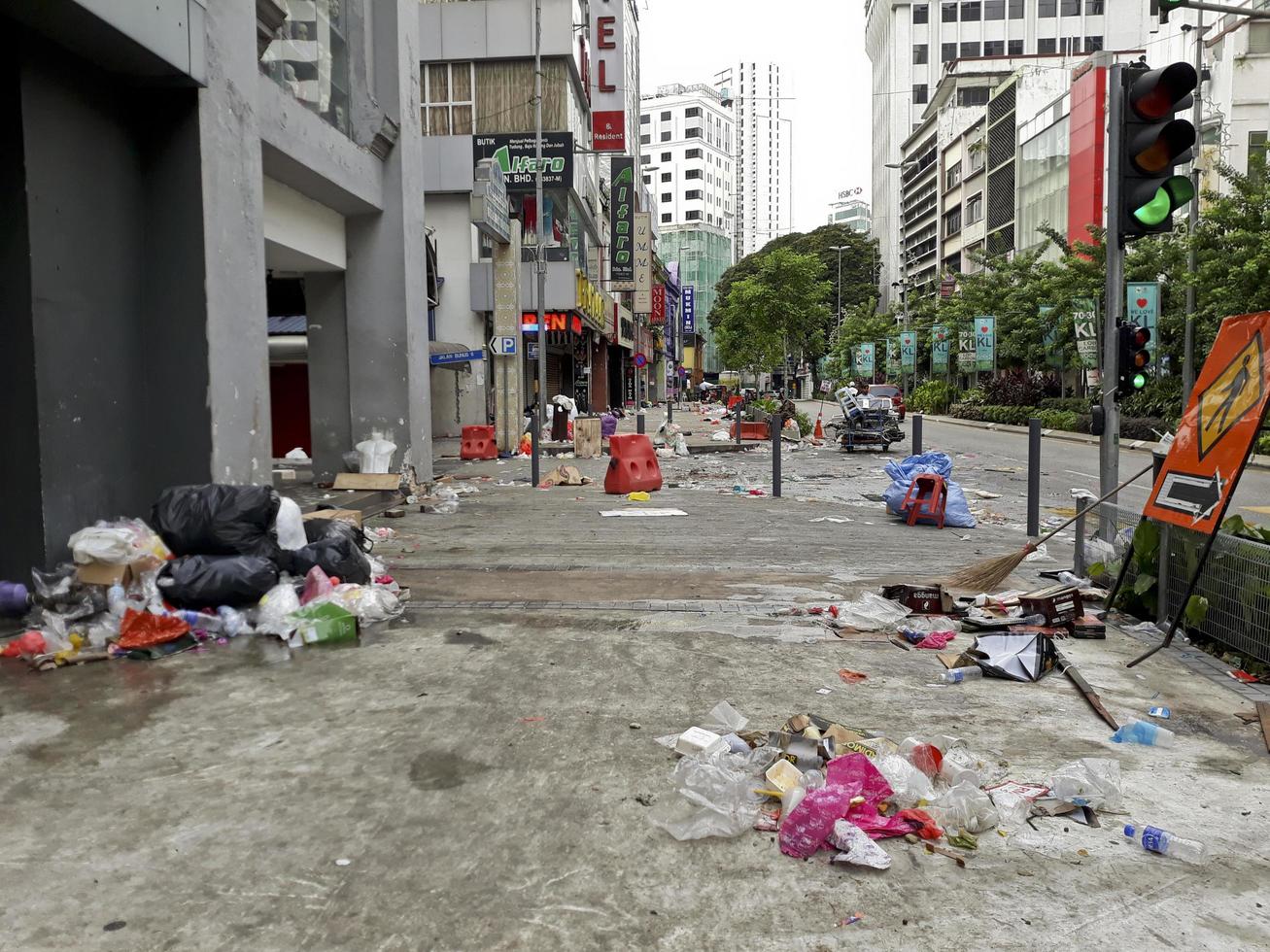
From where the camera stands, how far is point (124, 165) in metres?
7.80

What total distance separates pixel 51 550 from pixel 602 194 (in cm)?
4748

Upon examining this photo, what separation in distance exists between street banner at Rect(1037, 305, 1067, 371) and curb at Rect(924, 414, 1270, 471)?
10.2 ft

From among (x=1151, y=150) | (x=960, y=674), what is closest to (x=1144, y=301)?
(x=1151, y=150)

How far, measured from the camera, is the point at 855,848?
10.5 ft

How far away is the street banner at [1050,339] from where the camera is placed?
37625 mm

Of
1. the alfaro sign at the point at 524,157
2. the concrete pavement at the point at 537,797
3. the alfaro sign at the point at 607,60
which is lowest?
the concrete pavement at the point at 537,797

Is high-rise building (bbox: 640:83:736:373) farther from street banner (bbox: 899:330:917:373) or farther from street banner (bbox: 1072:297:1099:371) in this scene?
street banner (bbox: 1072:297:1099:371)

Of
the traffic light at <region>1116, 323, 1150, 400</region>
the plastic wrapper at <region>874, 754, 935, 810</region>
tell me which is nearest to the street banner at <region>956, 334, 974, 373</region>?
the traffic light at <region>1116, 323, 1150, 400</region>

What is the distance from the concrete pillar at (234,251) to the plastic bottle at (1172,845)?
7482mm

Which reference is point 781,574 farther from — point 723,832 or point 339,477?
point 339,477

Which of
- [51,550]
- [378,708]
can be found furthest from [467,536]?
[378,708]

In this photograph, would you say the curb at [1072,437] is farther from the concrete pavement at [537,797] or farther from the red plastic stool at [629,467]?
the concrete pavement at [537,797]

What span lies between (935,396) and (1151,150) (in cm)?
5260

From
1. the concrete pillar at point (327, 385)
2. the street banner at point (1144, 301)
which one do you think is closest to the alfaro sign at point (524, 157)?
the concrete pillar at point (327, 385)
